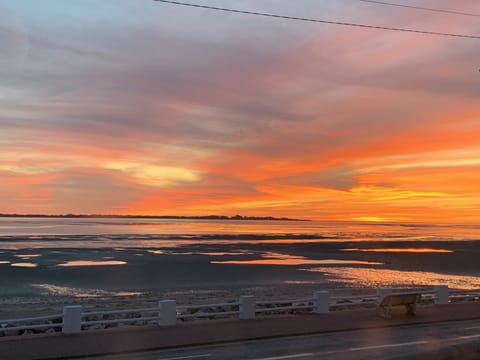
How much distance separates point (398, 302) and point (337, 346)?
565 cm

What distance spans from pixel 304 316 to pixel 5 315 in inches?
568

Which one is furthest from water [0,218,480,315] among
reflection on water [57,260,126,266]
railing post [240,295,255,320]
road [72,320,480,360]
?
road [72,320,480,360]

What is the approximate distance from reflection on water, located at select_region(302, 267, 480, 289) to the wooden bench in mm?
20688

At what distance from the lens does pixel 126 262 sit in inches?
2181

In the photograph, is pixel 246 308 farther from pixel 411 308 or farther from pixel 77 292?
pixel 77 292

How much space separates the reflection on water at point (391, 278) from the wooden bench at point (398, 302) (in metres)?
20.7

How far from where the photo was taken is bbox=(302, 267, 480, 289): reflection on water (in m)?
43.0

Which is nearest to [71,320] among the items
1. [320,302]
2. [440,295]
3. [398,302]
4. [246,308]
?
[246,308]

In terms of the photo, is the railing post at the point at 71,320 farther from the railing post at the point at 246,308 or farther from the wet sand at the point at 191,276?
the wet sand at the point at 191,276

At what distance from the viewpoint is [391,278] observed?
46938 mm

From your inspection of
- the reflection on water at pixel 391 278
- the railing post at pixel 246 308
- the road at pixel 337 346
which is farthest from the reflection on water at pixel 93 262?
the road at pixel 337 346

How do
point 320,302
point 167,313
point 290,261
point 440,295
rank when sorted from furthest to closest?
1. point 290,261
2. point 440,295
3. point 320,302
4. point 167,313

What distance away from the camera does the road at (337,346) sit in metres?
13.5

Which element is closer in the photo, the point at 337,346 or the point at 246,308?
the point at 337,346
